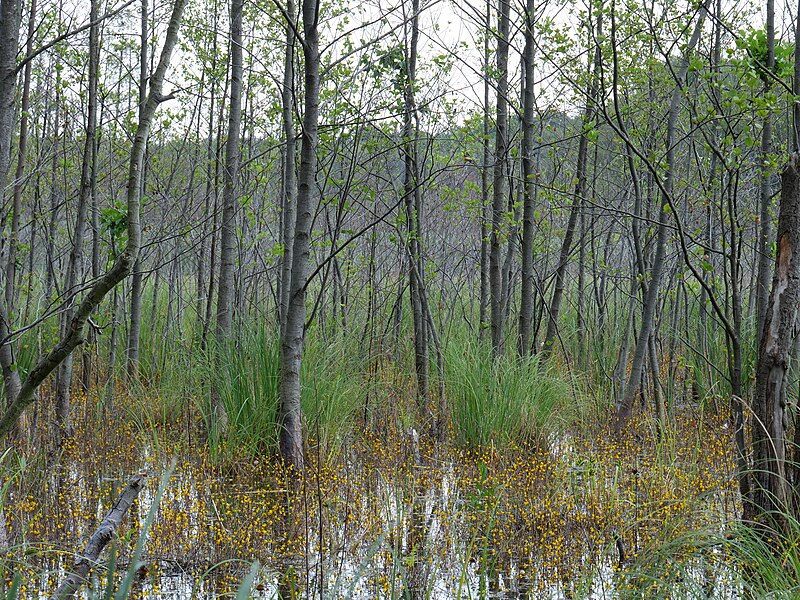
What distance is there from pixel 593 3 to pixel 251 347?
3.71 meters

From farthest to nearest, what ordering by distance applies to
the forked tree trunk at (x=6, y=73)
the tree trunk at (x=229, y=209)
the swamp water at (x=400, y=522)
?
the tree trunk at (x=229, y=209)
the swamp water at (x=400, y=522)
the forked tree trunk at (x=6, y=73)

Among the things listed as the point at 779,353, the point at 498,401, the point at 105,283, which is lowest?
the point at 498,401

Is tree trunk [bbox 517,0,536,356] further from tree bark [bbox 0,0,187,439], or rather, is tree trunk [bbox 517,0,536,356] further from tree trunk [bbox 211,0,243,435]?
tree bark [bbox 0,0,187,439]

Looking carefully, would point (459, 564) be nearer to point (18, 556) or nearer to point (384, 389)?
point (18, 556)

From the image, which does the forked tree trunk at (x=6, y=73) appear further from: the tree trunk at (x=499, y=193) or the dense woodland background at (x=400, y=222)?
the tree trunk at (x=499, y=193)

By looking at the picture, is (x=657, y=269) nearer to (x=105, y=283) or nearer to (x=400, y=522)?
(x=400, y=522)

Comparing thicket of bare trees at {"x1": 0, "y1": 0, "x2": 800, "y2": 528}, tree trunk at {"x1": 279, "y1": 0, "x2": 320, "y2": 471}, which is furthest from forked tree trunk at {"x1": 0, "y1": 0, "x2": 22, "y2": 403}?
tree trunk at {"x1": 279, "y1": 0, "x2": 320, "y2": 471}

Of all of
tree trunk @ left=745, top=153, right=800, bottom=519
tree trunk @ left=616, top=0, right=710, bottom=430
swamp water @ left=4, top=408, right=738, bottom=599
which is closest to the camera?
tree trunk @ left=745, top=153, right=800, bottom=519

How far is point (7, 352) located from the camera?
14.7 ft

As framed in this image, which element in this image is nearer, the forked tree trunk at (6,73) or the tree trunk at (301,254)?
the forked tree trunk at (6,73)

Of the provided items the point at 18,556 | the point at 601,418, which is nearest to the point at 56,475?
the point at 18,556

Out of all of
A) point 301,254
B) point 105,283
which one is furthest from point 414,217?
point 105,283

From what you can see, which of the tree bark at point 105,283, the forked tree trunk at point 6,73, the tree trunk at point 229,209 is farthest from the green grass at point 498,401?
the tree bark at point 105,283

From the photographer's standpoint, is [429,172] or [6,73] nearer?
[6,73]
